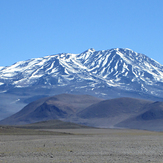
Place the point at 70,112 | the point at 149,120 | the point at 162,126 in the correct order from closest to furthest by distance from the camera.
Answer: the point at 162,126, the point at 149,120, the point at 70,112

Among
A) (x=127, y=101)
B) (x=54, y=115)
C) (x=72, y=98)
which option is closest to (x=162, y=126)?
(x=127, y=101)

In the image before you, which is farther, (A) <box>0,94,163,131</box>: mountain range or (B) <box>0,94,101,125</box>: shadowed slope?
(B) <box>0,94,101,125</box>: shadowed slope

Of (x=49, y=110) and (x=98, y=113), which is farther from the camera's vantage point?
(x=49, y=110)

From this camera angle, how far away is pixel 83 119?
131 metres

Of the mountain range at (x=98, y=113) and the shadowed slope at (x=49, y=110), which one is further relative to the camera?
the shadowed slope at (x=49, y=110)

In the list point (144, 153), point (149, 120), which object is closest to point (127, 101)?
point (149, 120)

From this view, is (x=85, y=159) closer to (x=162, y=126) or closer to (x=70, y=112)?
(x=162, y=126)

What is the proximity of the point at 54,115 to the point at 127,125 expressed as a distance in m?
38.6

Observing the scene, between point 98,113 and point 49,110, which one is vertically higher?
point 49,110

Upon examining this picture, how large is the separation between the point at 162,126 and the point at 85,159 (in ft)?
292

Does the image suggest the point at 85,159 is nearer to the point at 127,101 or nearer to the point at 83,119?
the point at 83,119

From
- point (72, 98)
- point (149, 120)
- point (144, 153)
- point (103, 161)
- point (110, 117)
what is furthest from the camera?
point (72, 98)

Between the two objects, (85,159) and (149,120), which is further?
(149,120)

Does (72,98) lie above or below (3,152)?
above
